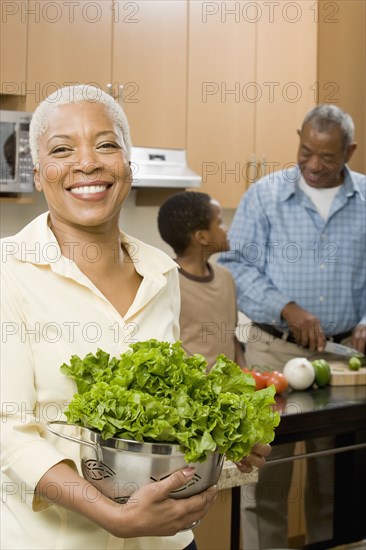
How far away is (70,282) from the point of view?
114 centimetres

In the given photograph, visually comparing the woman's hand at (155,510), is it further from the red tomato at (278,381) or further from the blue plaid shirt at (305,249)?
the blue plaid shirt at (305,249)

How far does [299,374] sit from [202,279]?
39cm

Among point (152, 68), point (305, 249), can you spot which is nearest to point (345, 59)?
point (152, 68)

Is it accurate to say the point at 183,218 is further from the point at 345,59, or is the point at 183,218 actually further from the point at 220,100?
the point at 345,59

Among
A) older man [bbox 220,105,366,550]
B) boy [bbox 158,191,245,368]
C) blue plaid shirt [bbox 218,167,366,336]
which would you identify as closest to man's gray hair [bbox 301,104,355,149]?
older man [bbox 220,105,366,550]

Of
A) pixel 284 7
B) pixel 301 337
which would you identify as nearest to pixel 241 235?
pixel 301 337

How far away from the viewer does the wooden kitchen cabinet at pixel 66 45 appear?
3059 mm

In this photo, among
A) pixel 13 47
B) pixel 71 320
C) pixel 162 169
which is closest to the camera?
pixel 71 320

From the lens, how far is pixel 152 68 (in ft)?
11.2

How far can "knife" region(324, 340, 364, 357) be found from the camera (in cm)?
253

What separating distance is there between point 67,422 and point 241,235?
1.82m

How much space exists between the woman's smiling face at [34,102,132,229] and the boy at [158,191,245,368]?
112 cm

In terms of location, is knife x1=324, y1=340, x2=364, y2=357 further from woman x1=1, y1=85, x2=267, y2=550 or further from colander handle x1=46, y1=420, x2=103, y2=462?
colander handle x1=46, y1=420, x2=103, y2=462

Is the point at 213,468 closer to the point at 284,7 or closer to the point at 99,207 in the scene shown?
the point at 99,207
